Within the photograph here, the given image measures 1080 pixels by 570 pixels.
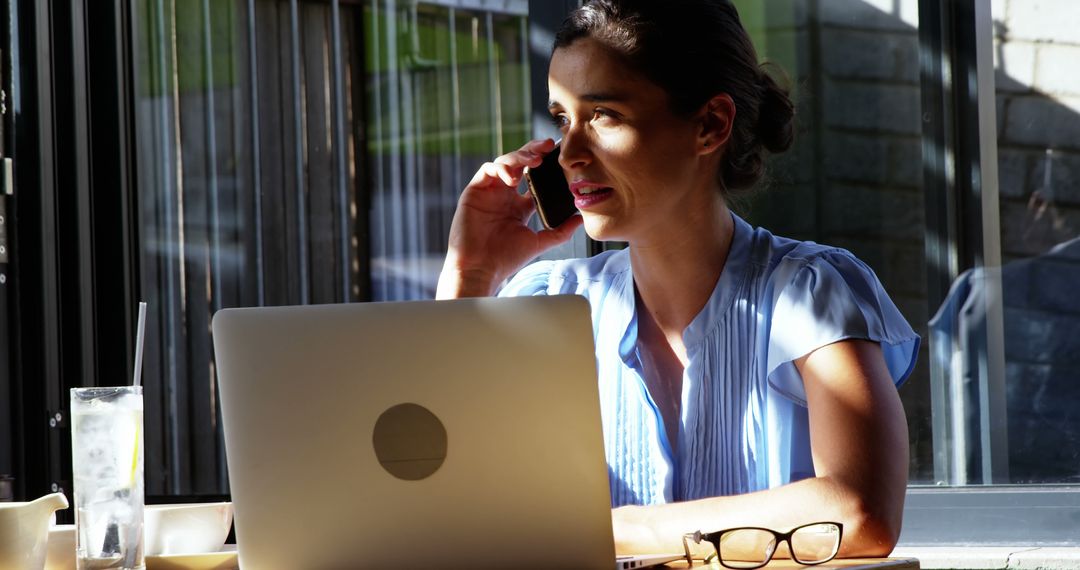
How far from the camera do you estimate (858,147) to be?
7.63 ft

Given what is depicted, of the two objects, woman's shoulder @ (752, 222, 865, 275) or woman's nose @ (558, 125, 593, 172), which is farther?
woman's nose @ (558, 125, 593, 172)

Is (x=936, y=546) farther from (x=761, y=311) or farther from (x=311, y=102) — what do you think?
(x=311, y=102)

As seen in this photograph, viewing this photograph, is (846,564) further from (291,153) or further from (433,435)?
(291,153)

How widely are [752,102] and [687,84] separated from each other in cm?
13

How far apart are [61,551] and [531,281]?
0.98 meters

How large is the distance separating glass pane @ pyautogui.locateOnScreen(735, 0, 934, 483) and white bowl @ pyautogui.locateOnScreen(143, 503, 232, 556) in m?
1.39

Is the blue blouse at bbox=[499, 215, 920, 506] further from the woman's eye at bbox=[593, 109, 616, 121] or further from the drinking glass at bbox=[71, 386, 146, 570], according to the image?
the drinking glass at bbox=[71, 386, 146, 570]

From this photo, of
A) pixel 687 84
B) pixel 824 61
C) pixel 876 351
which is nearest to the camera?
pixel 876 351

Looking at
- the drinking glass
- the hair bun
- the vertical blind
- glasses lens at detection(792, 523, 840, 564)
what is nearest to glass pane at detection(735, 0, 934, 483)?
the hair bun

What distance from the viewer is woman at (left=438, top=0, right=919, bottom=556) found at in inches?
65.0

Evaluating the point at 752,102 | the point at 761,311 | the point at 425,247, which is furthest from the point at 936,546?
the point at 425,247

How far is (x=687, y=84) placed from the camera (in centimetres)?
176

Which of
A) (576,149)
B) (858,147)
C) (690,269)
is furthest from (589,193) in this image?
(858,147)

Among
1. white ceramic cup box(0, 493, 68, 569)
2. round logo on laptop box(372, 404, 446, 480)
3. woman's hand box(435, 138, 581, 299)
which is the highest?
woman's hand box(435, 138, 581, 299)
